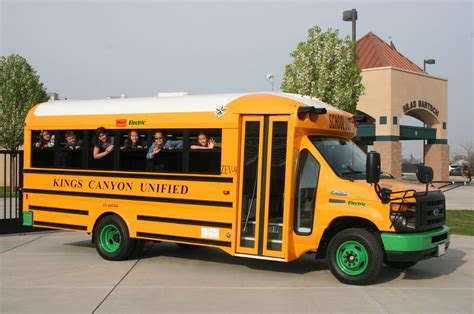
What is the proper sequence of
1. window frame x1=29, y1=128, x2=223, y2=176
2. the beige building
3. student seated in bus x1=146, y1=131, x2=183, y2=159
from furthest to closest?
the beige building, student seated in bus x1=146, y1=131, x2=183, y2=159, window frame x1=29, y1=128, x2=223, y2=176

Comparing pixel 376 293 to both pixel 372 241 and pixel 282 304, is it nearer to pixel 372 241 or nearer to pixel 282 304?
pixel 372 241

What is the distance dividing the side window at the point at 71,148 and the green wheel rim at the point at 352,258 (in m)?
4.76

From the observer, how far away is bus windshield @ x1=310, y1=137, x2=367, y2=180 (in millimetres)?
8031

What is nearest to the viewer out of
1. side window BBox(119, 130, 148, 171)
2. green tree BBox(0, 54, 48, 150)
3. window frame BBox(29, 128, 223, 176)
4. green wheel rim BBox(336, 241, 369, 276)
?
green wheel rim BBox(336, 241, 369, 276)

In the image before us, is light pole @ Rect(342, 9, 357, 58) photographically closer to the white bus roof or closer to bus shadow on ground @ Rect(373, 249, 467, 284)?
bus shadow on ground @ Rect(373, 249, 467, 284)

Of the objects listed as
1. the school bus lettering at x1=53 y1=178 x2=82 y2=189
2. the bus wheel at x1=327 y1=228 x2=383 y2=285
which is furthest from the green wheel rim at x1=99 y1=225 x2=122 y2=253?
the bus wheel at x1=327 y1=228 x2=383 y2=285

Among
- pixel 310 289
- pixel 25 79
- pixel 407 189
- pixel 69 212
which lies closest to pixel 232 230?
pixel 310 289

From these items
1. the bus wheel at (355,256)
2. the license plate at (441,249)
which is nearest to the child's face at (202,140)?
the bus wheel at (355,256)

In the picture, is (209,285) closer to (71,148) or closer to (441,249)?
(441,249)

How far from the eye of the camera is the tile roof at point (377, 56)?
→ 1321 inches

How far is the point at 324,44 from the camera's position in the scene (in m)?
20.1

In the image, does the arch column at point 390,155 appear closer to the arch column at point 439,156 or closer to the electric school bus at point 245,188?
the arch column at point 439,156

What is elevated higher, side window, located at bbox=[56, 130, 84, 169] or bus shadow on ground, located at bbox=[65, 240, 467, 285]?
side window, located at bbox=[56, 130, 84, 169]

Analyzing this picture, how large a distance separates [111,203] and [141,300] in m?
2.87
